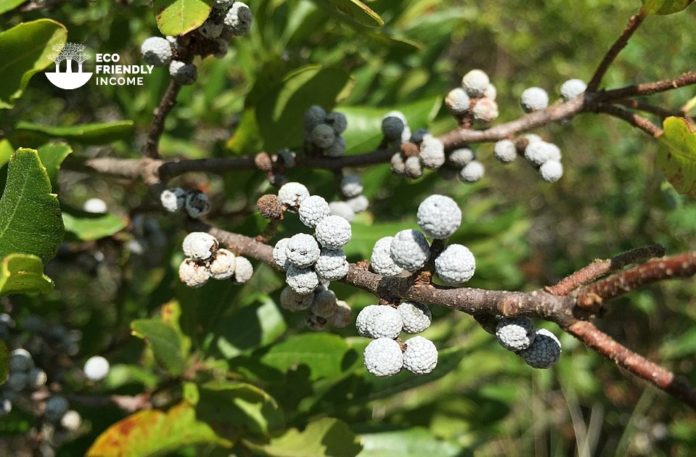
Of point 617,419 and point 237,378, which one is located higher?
point 237,378

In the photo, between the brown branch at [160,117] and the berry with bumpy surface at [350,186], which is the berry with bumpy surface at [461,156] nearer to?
the berry with bumpy surface at [350,186]

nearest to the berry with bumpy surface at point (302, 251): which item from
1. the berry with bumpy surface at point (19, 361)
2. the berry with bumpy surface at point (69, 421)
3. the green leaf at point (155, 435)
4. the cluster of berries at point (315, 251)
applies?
the cluster of berries at point (315, 251)

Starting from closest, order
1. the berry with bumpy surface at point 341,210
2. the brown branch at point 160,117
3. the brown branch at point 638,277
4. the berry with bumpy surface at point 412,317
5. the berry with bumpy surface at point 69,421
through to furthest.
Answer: the brown branch at point 638,277
the berry with bumpy surface at point 412,317
the brown branch at point 160,117
the berry with bumpy surface at point 341,210
the berry with bumpy surface at point 69,421

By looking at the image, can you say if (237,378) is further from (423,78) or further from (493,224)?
(423,78)

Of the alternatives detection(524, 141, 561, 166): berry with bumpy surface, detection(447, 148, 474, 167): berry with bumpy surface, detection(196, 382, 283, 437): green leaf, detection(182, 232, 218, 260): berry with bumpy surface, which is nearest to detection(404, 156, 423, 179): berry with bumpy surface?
detection(447, 148, 474, 167): berry with bumpy surface

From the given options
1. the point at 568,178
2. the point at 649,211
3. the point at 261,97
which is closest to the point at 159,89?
the point at 261,97

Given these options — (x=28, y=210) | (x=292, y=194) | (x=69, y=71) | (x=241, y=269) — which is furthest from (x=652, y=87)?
(x=69, y=71)

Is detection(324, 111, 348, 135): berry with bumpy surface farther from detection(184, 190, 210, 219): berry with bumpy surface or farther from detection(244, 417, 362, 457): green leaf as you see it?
detection(244, 417, 362, 457): green leaf
